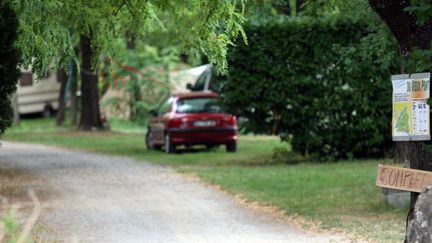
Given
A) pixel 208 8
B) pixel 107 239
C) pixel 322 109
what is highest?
pixel 208 8

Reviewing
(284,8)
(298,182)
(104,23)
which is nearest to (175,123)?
(284,8)

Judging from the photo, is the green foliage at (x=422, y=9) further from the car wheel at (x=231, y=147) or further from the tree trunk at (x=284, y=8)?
the car wheel at (x=231, y=147)

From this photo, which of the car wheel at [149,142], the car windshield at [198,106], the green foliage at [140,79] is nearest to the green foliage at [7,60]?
the car windshield at [198,106]

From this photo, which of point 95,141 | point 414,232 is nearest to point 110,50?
point 414,232

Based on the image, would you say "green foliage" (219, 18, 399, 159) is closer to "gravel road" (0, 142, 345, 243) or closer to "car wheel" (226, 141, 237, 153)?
"gravel road" (0, 142, 345, 243)

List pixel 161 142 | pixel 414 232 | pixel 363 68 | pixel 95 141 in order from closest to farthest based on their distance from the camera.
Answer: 1. pixel 414 232
2. pixel 363 68
3. pixel 161 142
4. pixel 95 141

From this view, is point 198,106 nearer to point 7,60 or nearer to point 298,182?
point 298,182

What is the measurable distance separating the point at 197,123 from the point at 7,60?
39.7 feet

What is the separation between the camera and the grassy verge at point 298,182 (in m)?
12.0

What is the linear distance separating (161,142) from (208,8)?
44.0 feet

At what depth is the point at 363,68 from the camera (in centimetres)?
1895

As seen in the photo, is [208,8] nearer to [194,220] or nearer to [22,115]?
[194,220]

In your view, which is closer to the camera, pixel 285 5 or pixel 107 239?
pixel 107 239

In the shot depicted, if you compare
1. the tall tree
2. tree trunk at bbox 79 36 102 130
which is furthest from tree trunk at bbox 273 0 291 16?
tree trunk at bbox 79 36 102 130
